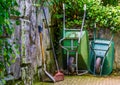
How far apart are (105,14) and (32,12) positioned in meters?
2.21

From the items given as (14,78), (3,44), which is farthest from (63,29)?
(3,44)

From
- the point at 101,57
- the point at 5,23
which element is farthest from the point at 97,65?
the point at 5,23

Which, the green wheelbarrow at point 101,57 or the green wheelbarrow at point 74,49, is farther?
the green wheelbarrow at point 101,57

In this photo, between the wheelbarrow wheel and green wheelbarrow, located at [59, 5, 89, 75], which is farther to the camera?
the wheelbarrow wheel

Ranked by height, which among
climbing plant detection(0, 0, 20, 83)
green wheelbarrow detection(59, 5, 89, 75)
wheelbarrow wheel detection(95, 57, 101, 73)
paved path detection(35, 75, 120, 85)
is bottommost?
paved path detection(35, 75, 120, 85)

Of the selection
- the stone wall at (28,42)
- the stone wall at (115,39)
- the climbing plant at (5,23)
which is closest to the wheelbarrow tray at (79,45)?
the stone wall at (28,42)

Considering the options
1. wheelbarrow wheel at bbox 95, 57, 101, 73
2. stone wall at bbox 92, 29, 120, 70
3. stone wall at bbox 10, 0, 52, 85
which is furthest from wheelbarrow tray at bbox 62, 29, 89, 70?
stone wall at bbox 92, 29, 120, 70

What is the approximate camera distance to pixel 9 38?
4145mm

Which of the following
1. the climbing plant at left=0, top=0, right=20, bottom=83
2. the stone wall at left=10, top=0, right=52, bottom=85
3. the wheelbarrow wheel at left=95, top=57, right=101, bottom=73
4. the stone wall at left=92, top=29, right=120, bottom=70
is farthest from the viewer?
the stone wall at left=92, top=29, right=120, bottom=70

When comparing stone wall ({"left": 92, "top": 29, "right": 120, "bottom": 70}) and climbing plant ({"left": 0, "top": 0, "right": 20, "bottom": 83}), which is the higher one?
climbing plant ({"left": 0, "top": 0, "right": 20, "bottom": 83})

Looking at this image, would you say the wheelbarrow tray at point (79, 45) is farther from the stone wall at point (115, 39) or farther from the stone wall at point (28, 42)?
the stone wall at point (115, 39)

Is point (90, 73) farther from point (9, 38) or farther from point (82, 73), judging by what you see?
point (9, 38)

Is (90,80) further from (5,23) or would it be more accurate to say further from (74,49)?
(5,23)

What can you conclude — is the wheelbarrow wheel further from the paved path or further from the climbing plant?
the climbing plant
